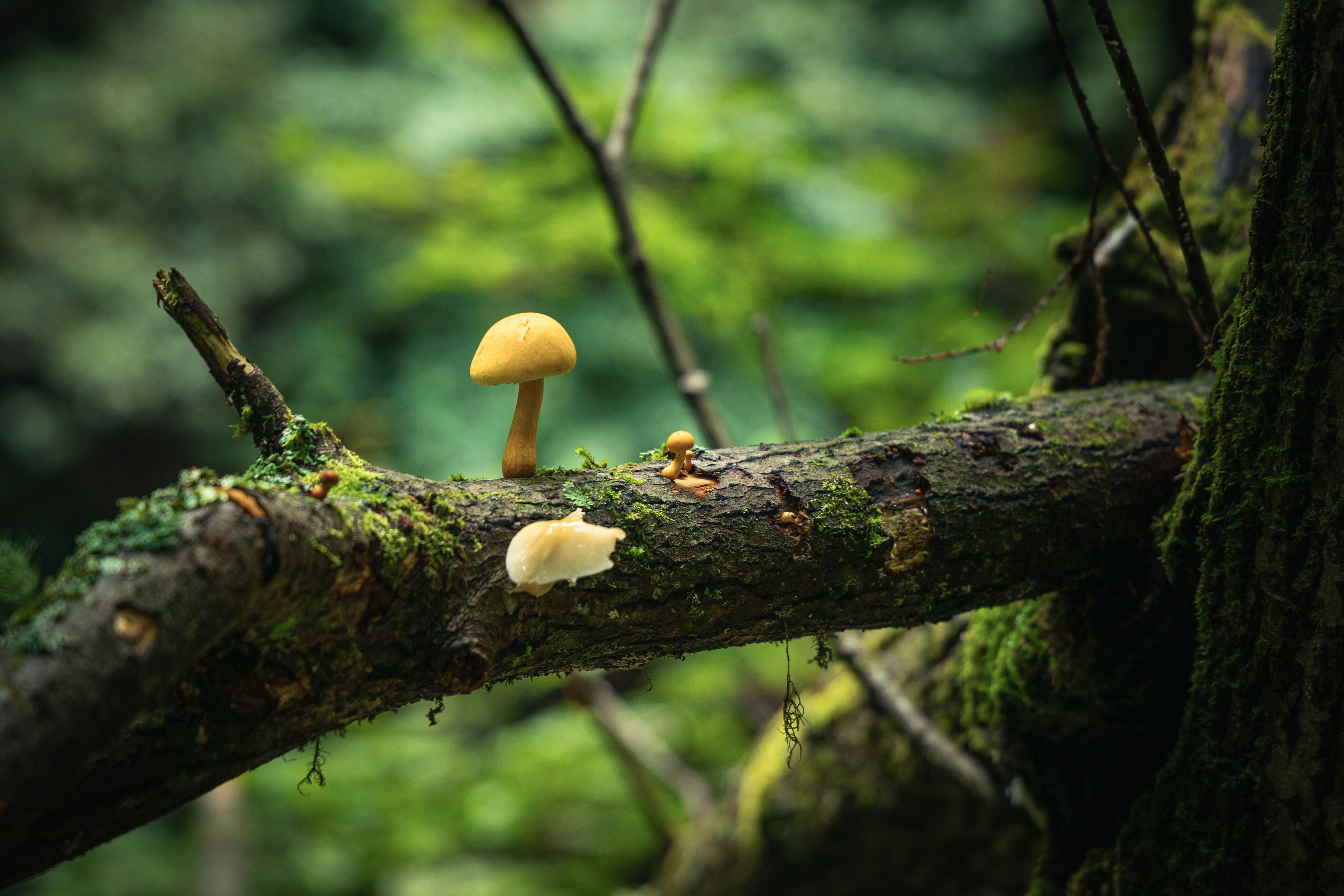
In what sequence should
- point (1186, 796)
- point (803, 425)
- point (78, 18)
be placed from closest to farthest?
point (1186, 796)
point (803, 425)
point (78, 18)

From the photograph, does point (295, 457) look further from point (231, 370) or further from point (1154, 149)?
point (1154, 149)

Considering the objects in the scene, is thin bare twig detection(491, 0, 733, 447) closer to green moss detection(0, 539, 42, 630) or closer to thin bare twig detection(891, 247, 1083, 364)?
thin bare twig detection(891, 247, 1083, 364)

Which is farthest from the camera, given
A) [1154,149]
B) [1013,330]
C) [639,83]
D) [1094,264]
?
[639,83]

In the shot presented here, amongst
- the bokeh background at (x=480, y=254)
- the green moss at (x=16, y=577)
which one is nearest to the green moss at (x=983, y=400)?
the bokeh background at (x=480, y=254)

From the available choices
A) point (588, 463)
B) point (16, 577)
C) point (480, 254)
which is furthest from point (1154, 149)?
point (480, 254)

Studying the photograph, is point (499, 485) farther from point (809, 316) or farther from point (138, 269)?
point (138, 269)

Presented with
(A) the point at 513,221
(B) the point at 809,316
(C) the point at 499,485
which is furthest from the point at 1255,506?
(A) the point at 513,221
